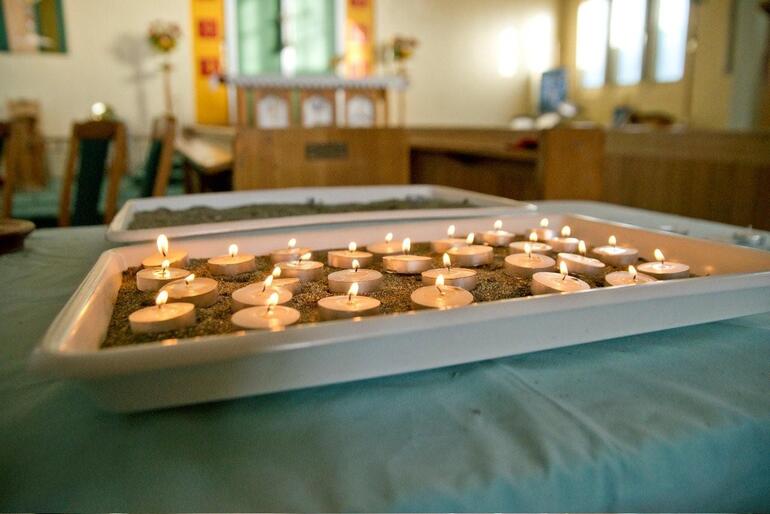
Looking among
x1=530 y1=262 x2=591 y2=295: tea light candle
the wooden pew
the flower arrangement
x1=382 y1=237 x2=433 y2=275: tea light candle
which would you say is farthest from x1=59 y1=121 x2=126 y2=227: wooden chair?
the flower arrangement

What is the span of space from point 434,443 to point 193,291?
0.37 m

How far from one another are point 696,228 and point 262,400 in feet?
3.91

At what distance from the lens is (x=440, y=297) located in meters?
0.68

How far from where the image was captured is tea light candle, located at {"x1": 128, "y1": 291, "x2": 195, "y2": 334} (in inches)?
23.3

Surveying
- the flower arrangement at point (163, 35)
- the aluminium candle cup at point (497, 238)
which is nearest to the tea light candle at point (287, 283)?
the aluminium candle cup at point (497, 238)

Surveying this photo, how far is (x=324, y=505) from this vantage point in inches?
15.7

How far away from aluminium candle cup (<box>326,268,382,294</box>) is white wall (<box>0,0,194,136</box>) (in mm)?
7100

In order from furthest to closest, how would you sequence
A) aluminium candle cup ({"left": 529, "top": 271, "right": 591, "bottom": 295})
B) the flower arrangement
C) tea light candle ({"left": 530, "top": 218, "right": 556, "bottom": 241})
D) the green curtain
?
the green curtain → the flower arrangement → tea light candle ({"left": 530, "top": 218, "right": 556, "bottom": 241}) → aluminium candle cup ({"left": 529, "top": 271, "right": 591, "bottom": 295})

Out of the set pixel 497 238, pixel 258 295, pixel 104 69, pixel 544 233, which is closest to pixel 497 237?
pixel 497 238

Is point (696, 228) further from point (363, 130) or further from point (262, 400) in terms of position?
point (363, 130)

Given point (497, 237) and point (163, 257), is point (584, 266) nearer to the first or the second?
point (497, 237)

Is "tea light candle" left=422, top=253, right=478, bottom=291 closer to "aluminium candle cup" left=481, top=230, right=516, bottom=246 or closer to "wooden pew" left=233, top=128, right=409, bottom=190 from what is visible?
"aluminium candle cup" left=481, top=230, right=516, bottom=246

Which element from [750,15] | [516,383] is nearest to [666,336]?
[516,383]

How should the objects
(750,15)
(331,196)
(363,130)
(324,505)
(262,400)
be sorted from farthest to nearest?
(750,15) < (363,130) < (331,196) < (262,400) < (324,505)
